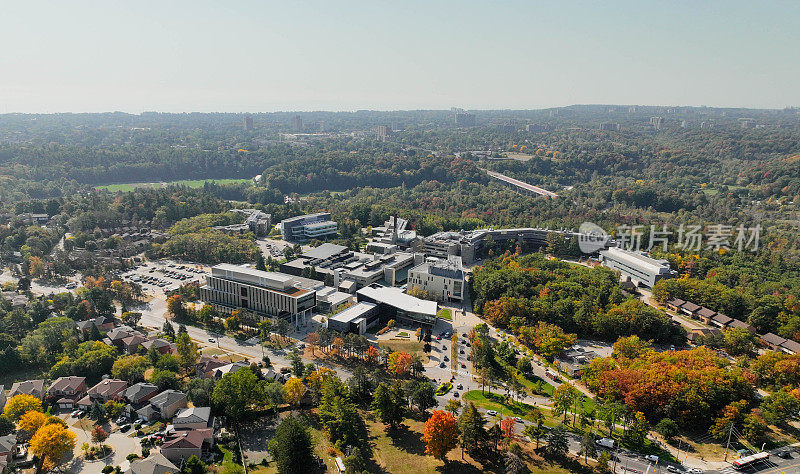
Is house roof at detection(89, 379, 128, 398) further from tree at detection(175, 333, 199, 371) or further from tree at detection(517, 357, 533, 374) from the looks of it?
tree at detection(517, 357, 533, 374)

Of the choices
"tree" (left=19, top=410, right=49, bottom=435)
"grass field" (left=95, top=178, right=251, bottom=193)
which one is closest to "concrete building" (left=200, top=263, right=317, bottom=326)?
"tree" (left=19, top=410, right=49, bottom=435)

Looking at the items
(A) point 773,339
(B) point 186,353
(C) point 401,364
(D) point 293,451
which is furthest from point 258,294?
(A) point 773,339

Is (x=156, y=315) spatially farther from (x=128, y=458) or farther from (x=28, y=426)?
(x=128, y=458)

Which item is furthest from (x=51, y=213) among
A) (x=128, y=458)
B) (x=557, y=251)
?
(x=557, y=251)

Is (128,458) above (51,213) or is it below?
below

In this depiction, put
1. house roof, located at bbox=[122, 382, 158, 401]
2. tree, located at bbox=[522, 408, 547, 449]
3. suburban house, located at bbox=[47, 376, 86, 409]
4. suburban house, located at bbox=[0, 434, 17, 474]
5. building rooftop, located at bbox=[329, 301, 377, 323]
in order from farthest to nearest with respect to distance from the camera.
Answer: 1. building rooftop, located at bbox=[329, 301, 377, 323]
2. suburban house, located at bbox=[47, 376, 86, 409]
3. house roof, located at bbox=[122, 382, 158, 401]
4. tree, located at bbox=[522, 408, 547, 449]
5. suburban house, located at bbox=[0, 434, 17, 474]

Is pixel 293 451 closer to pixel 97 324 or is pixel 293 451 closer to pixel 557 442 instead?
pixel 557 442
